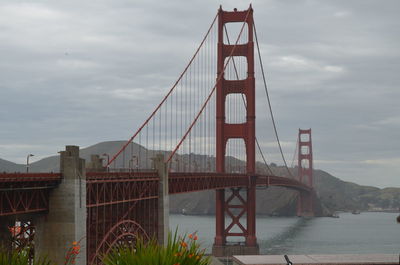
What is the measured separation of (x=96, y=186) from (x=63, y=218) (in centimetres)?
496

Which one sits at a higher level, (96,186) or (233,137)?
(233,137)

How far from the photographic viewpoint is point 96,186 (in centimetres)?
3741

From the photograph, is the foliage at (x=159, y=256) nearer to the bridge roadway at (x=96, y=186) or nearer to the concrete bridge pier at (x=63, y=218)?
the bridge roadway at (x=96, y=186)

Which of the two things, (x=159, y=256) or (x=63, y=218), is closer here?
(x=159, y=256)

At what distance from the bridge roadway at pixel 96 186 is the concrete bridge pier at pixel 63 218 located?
448 millimetres

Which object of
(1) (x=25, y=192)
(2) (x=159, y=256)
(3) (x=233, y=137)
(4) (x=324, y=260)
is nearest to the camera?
(2) (x=159, y=256)

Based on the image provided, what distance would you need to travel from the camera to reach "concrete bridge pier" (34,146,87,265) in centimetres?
3262

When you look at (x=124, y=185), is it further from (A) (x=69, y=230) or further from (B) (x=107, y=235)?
(A) (x=69, y=230)

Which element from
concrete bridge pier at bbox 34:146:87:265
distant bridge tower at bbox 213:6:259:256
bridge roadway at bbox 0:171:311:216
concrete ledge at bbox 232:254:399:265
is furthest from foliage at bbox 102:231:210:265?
distant bridge tower at bbox 213:6:259:256

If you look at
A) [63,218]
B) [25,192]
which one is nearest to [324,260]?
[25,192]

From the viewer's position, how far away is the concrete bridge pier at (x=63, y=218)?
32.6 metres

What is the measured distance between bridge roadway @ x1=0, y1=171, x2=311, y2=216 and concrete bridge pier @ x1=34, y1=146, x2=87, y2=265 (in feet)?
1.47

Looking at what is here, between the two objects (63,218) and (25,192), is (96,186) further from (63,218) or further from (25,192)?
(25,192)

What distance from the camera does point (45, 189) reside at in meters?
32.2
